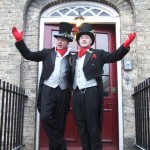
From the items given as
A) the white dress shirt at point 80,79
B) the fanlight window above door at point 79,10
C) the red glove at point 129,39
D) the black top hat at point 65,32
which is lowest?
the white dress shirt at point 80,79

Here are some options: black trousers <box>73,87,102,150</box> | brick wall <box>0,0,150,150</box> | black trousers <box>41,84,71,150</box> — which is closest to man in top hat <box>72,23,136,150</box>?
black trousers <box>73,87,102,150</box>

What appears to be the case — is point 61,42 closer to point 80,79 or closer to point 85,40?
point 85,40

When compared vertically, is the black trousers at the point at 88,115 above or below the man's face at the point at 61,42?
below

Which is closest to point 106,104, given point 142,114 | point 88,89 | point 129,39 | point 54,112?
point 142,114

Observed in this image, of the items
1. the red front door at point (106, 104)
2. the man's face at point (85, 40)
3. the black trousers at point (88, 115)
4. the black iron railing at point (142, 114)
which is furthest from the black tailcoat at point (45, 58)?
the red front door at point (106, 104)

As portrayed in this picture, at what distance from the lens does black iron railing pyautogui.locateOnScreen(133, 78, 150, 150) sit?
508 centimetres

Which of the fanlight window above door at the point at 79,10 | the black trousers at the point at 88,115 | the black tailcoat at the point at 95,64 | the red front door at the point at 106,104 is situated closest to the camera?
the black trousers at the point at 88,115

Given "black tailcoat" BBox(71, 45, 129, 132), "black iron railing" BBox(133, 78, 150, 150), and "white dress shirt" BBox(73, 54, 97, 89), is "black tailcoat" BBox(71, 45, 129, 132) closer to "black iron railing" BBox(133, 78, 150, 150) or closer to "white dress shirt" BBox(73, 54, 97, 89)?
"white dress shirt" BBox(73, 54, 97, 89)

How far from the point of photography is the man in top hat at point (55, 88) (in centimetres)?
487

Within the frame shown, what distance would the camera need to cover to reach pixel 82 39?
16.0 feet

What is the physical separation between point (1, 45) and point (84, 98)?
9.10 ft

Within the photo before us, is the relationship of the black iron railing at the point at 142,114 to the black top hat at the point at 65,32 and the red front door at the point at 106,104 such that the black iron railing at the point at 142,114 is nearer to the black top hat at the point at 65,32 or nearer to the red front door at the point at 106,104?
the red front door at the point at 106,104

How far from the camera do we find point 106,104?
6844 millimetres

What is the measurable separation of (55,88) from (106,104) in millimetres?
2122
